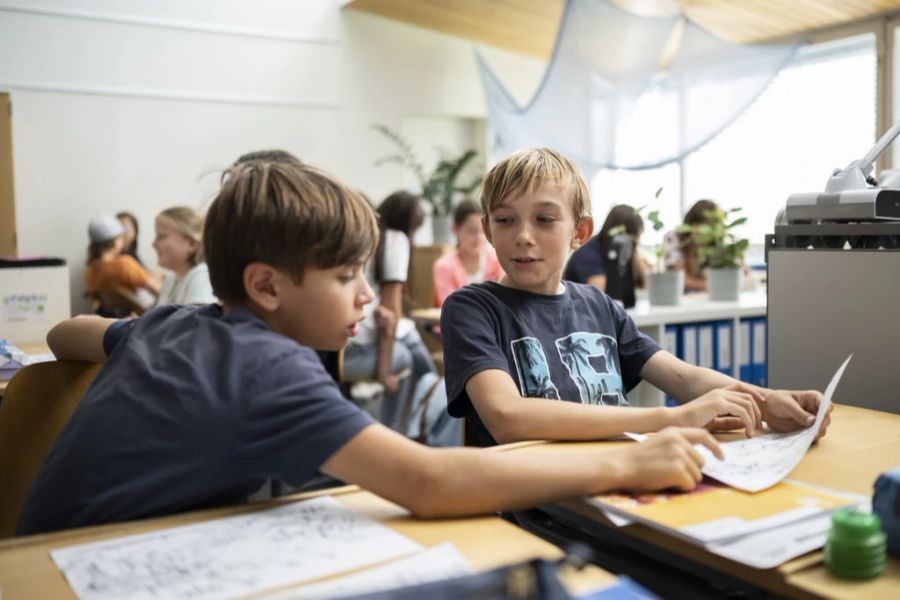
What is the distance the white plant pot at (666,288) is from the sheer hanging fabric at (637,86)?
1.74 m

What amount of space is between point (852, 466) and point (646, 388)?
202 cm

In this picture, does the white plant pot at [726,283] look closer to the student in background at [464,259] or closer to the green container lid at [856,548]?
the student in background at [464,259]

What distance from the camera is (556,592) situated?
46 centimetres

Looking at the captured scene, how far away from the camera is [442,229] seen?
668 centimetres

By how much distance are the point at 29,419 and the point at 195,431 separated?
573mm

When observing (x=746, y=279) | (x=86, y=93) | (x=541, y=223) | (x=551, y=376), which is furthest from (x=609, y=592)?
(x=86, y=93)

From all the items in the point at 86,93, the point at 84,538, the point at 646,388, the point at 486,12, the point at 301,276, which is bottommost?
the point at 646,388

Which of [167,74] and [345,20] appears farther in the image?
[345,20]

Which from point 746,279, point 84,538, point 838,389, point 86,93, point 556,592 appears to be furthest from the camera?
point 86,93

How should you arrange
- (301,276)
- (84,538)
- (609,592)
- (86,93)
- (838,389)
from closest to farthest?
1. (609,592)
2. (84,538)
3. (301,276)
4. (838,389)
5. (86,93)

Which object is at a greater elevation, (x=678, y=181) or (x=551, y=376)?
(x=678, y=181)

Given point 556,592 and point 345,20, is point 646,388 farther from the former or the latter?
point 345,20

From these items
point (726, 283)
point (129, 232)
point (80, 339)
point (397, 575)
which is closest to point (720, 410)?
point (397, 575)

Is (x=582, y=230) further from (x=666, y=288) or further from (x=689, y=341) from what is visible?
(x=666, y=288)
